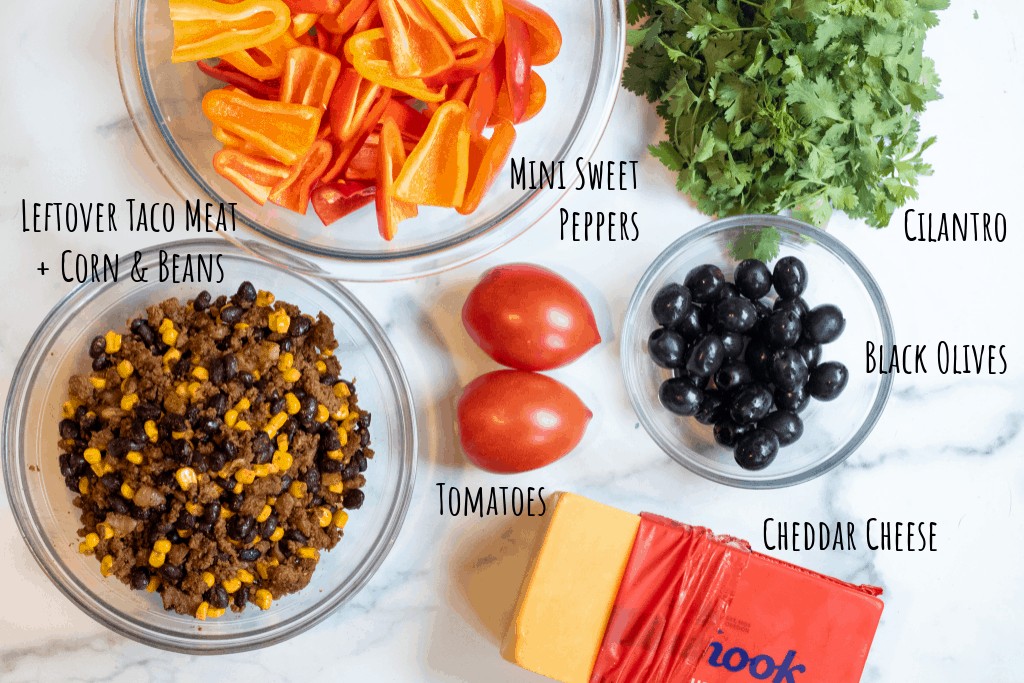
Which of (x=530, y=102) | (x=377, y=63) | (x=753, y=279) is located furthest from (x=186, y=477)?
(x=753, y=279)

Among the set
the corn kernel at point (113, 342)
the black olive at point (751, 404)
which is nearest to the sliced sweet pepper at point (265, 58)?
the corn kernel at point (113, 342)

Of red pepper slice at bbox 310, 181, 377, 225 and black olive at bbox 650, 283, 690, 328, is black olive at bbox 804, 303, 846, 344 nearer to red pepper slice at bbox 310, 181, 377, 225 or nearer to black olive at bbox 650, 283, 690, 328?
black olive at bbox 650, 283, 690, 328

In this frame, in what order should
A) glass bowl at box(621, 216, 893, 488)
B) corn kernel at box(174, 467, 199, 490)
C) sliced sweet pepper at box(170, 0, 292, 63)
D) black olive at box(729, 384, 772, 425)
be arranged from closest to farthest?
sliced sweet pepper at box(170, 0, 292, 63) → corn kernel at box(174, 467, 199, 490) → black olive at box(729, 384, 772, 425) → glass bowl at box(621, 216, 893, 488)

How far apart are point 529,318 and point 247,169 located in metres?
0.57

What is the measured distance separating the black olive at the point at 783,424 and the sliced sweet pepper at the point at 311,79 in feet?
3.29

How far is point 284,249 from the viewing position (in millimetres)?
1523

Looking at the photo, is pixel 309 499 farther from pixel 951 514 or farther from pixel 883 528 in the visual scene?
pixel 951 514

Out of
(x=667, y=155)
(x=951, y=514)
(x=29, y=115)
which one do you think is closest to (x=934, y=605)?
(x=951, y=514)

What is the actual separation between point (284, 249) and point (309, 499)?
47 centimetres

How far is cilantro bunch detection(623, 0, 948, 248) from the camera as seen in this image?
145cm

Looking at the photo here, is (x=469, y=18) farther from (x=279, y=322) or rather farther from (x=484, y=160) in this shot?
(x=279, y=322)

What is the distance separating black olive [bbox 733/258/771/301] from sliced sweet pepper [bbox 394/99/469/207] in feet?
1.88

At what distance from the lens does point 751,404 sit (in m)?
1.52

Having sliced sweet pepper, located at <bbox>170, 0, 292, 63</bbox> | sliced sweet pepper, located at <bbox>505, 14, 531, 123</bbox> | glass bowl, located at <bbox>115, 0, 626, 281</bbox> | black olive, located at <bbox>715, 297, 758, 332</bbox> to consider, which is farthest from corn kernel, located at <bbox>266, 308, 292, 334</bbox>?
black olive, located at <bbox>715, 297, 758, 332</bbox>
